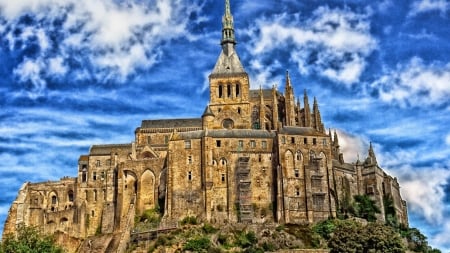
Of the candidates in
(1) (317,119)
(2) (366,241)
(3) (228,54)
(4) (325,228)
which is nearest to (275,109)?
(1) (317,119)

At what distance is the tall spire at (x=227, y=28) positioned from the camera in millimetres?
→ 129125

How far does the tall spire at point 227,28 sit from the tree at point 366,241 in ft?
200

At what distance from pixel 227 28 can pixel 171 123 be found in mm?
23092

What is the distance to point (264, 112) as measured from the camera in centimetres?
11731

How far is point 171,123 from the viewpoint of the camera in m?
121

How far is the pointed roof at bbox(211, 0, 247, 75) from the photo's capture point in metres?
124

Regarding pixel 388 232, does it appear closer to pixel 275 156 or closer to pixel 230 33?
pixel 275 156

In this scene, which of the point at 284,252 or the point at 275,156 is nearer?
the point at 284,252

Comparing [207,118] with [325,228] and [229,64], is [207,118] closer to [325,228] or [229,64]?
[229,64]

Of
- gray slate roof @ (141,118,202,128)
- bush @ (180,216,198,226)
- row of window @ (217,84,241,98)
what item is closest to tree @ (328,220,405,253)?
bush @ (180,216,198,226)

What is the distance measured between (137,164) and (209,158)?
41.0 ft

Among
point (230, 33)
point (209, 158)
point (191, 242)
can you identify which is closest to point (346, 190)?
point (209, 158)

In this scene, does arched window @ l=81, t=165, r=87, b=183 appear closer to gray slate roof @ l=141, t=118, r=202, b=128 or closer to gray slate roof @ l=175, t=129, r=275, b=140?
gray slate roof @ l=141, t=118, r=202, b=128

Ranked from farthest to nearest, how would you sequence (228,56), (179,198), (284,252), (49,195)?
(228,56) < (49,195) < (179,198) < (284,252)
